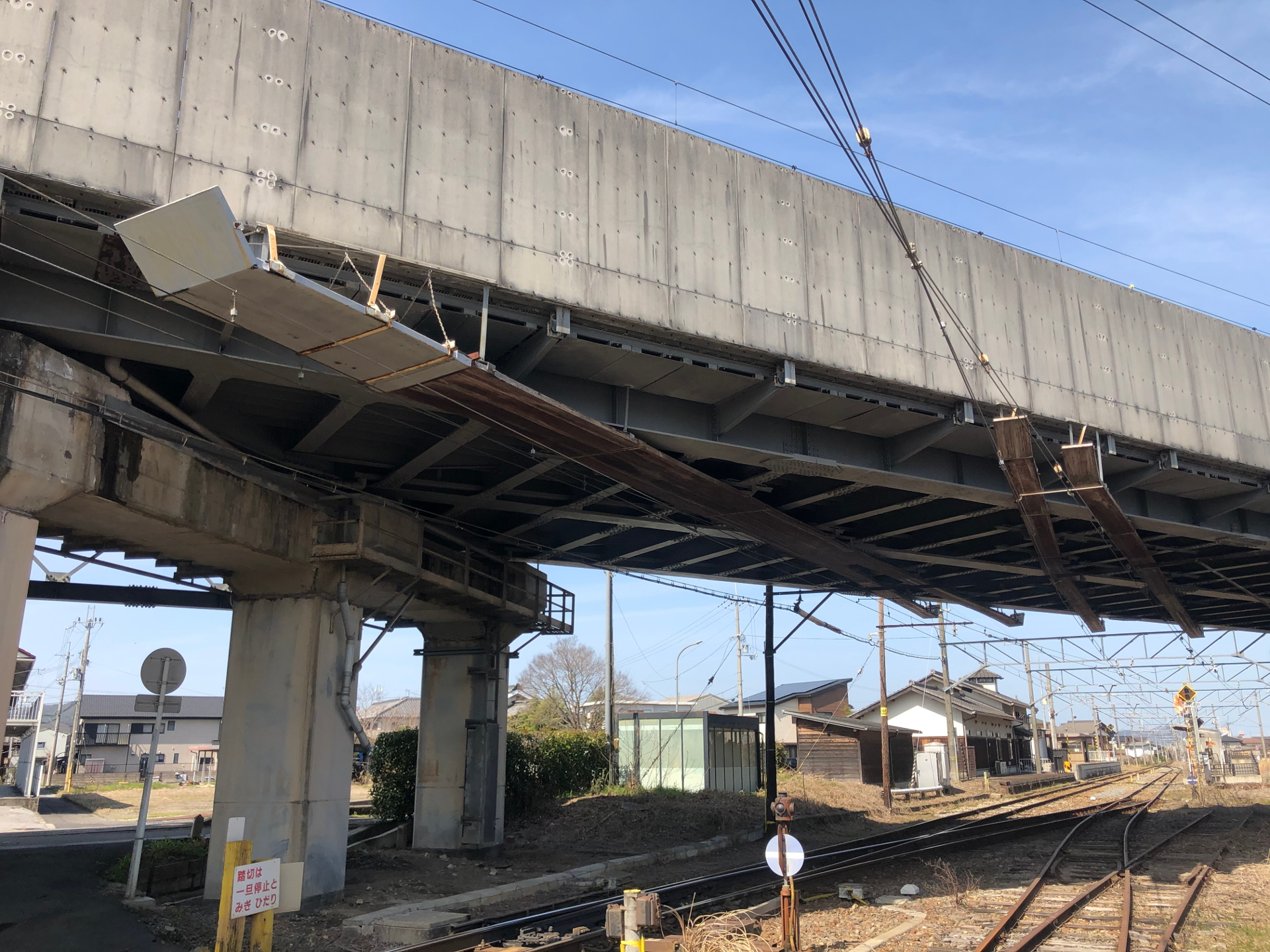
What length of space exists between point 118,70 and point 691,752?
3051 cm

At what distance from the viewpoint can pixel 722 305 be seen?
42.6ft

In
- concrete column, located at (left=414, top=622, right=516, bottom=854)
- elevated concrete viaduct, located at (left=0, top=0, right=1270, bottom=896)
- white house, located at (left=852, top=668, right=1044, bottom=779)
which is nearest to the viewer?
elevated concrete viaduct, located at (left=0, top=0, right=1270, bottom=896)

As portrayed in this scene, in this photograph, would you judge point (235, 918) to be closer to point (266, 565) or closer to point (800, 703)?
Result: point (266, 565)

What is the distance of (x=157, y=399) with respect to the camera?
1167 cm

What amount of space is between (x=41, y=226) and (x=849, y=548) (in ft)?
53.3

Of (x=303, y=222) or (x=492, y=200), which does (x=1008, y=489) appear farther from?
(x=303, y=222)

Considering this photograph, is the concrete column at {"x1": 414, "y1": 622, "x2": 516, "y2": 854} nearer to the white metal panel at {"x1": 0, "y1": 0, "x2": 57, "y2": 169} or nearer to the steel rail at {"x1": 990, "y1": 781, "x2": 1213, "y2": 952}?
the steel rail at {"x1": 990, "y1": 781, "x2": 1213, "y2": 952}

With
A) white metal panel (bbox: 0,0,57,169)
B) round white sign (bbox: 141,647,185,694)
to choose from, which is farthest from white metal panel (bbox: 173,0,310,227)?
round white sign (bbox: 141,647,185,694)

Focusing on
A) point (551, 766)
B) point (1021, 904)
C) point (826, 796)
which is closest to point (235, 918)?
point (1021, 904)

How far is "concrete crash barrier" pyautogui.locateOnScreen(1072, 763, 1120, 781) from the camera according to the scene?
2534 inches

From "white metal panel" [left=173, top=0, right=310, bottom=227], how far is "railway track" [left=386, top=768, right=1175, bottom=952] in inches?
352

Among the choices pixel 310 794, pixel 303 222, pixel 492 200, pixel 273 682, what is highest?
pixel 492 200

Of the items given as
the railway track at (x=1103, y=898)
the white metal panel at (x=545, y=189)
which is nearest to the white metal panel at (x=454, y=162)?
the white metal panel at (x=545, y=189)

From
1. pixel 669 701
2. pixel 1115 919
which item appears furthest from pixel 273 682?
pixel 669 701
